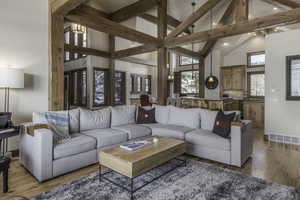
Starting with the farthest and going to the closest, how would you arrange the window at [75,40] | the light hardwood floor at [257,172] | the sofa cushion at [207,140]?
the window at [75,40] → the sofa cushion at [207,140] → the light hardwood floor at [257,172]

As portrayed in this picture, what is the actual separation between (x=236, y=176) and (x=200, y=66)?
6874mm

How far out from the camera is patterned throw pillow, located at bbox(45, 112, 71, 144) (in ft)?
9.34

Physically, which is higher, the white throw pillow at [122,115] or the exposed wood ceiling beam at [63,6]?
the exposed wood ceiling beam at [63,6]

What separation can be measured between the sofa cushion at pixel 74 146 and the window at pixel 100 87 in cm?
438

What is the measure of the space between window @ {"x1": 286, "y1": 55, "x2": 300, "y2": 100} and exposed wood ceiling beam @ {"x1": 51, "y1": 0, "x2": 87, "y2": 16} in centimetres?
473

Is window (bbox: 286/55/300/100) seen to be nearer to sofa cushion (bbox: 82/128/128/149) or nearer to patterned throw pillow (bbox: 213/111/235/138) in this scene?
patterned throw pillow (bbox: 213/111/235/138)

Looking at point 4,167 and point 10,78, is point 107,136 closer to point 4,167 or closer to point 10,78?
point 4,167

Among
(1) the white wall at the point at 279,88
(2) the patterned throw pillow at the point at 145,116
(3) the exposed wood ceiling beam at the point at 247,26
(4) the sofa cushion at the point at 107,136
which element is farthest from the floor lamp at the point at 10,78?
(1) the white wall at the point at 279,88

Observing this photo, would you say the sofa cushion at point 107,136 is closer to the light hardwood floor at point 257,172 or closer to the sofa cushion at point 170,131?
the light hardwood floor at point 257,172

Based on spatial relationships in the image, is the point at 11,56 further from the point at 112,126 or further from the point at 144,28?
the point at 144,28

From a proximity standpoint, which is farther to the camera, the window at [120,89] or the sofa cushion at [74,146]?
the window at [120,89]

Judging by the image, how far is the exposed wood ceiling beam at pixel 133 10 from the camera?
5.82 metres

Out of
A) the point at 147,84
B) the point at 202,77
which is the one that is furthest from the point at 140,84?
the point at 202,77

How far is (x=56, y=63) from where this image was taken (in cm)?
354
